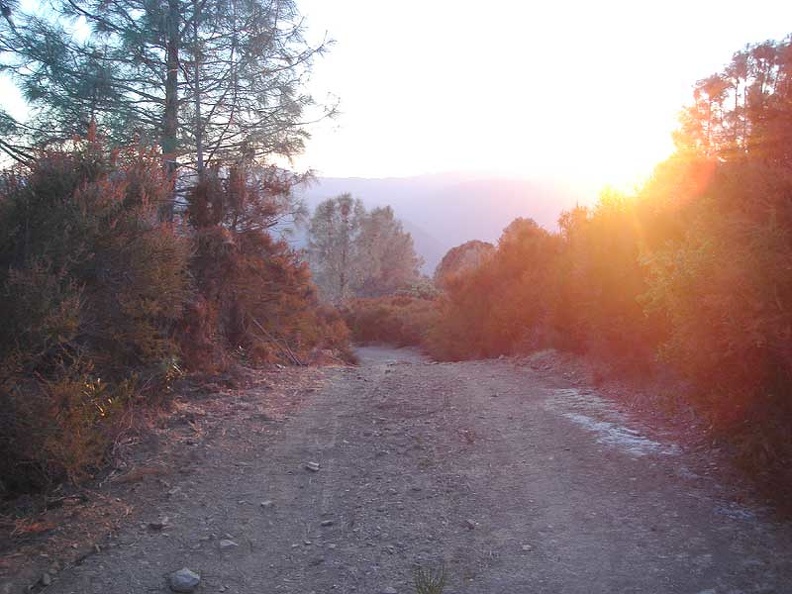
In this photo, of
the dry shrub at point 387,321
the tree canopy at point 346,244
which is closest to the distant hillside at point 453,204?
the tree canopy at point 346,244

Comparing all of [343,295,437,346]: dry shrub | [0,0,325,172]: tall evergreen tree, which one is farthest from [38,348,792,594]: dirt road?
[343,295,437,346]: dry shrub

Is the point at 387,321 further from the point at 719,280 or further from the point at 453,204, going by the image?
the point at 453,204

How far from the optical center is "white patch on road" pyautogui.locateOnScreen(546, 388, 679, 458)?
677cm

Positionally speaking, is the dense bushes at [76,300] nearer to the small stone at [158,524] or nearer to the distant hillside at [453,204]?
the small stone at [158,524]

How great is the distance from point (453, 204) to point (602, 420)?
140217 mm

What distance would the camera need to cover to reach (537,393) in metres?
10.3

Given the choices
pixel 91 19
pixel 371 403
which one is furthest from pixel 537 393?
pixel 91 19

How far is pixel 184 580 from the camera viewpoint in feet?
13.6

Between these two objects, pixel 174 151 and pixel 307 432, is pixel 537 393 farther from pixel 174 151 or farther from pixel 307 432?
pixel 174 151

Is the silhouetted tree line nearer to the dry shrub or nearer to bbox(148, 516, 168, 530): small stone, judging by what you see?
bbox(148, 516, 168, 530): small stone

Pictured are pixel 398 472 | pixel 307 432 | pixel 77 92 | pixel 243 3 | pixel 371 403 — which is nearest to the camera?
pixel 398 472

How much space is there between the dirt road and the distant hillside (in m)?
92.2

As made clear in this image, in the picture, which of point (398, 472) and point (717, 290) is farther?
point (398, 472)

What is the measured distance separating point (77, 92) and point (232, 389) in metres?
6.50
